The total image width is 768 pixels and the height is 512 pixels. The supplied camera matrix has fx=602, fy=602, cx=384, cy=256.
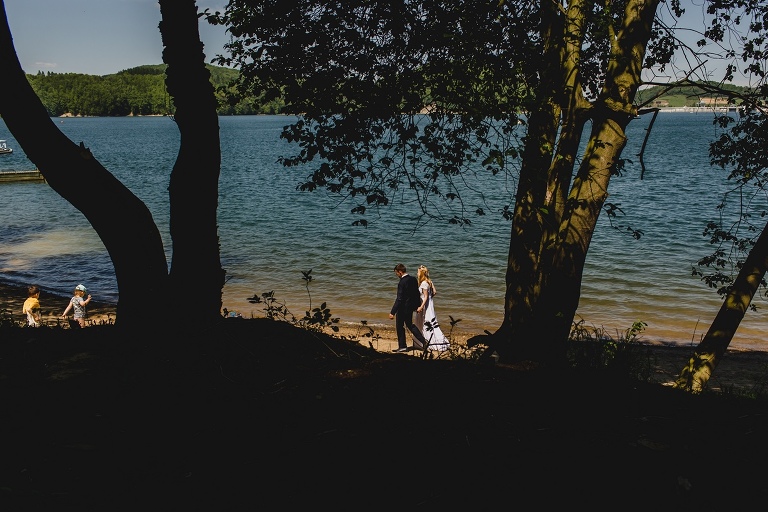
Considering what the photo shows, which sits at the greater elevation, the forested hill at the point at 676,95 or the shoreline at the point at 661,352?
the forested hill at the point at 676,95

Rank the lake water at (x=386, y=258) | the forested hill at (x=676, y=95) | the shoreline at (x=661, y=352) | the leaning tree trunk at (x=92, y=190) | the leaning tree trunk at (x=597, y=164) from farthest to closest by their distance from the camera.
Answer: the lake water at (x=386, y=258) < the shoreline at (x=661, y=352) < the forested hill at (x=676, y=95) < the leaning tree trunk at (x=597, y=164) < the leaning tree trunk at (x=92, y=190)

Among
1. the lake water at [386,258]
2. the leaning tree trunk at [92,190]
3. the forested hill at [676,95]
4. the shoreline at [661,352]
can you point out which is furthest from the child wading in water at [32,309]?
the forested hill at [676,95]

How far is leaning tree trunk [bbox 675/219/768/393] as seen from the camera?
766 cm

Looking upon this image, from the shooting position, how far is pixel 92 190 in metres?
5.07

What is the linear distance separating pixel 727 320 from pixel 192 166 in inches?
268

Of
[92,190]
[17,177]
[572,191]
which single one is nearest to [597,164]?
[572,191]

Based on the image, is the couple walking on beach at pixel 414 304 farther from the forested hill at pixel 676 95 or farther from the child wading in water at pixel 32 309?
the child wading in water at pixel 32 309

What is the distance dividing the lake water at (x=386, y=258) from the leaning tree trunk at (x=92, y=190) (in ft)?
1.84

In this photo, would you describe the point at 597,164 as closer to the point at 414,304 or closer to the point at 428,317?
the point at 414,304

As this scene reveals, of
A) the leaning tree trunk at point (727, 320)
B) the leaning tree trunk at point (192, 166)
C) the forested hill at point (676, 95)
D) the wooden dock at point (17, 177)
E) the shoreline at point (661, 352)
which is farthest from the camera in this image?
the wooden dock at point (17, 177)

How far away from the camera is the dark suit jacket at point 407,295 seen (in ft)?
40.3

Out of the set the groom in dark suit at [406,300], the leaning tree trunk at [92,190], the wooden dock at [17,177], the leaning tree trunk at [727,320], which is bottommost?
the wooden dock at [17,177]

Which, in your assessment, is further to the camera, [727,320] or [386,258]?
[386,258]

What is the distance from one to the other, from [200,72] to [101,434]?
Result: 11.2 feet
